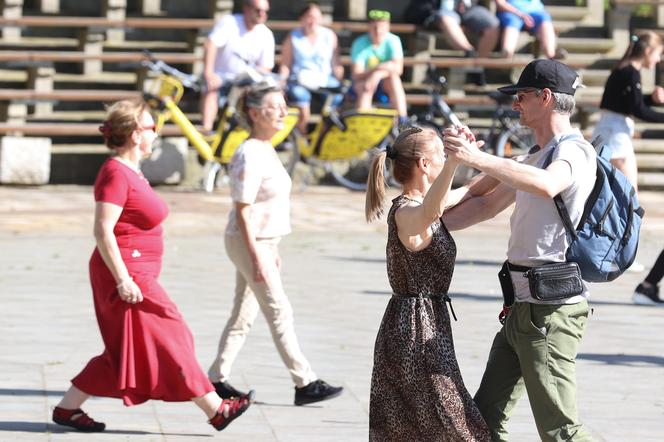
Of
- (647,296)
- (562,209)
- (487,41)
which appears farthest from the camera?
(487,41)

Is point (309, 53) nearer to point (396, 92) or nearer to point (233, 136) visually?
point (396, 92)

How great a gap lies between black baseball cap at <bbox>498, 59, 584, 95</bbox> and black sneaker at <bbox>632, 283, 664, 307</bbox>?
18.4ft

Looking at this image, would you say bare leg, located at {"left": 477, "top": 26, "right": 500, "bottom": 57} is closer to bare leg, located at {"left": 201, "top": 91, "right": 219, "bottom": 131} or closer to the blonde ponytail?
bare leg, located at {"left": 201, "top": 91, "right": 219, "bottom": 131}

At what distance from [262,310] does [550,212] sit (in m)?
2.59

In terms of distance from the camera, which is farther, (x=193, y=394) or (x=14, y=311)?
(x=14, y=311)

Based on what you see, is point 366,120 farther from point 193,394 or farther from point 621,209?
point 621,209

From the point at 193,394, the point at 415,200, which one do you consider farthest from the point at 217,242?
the point at 415,200

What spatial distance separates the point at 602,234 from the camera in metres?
5.22

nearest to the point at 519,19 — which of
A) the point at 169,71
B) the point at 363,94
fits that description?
the point at 363,94

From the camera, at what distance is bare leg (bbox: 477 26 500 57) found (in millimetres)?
19266

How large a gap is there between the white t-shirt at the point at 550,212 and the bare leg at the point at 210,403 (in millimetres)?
2019

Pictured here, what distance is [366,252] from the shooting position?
43.2 feet

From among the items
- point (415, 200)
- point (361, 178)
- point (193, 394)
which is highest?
point (415, 200)

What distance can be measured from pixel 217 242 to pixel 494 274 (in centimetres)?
262
